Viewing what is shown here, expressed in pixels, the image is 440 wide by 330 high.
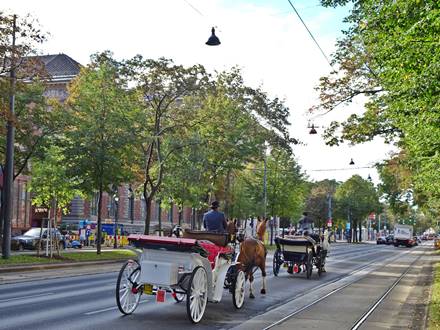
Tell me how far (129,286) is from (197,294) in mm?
1448

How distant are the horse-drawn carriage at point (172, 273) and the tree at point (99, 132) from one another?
19.6 metres

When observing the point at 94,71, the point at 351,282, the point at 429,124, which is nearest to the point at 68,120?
the point at 94,71

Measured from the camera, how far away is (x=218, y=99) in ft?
146

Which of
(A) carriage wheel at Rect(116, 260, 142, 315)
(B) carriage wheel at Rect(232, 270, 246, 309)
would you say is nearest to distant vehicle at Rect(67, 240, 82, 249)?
(B) carriage wheel at Rect(232, 270, 246, 309)

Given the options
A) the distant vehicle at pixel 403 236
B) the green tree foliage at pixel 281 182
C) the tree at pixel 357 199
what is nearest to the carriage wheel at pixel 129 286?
the green tree foliage at pixel 281 182

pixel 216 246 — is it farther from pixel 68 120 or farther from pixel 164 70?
pixel 164 70

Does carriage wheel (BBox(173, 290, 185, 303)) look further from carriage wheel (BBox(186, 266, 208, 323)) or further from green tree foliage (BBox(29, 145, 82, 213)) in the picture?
green tree foliage (BBox(29, 145, 82, 213))

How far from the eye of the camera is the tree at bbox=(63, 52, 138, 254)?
30734 millimetres

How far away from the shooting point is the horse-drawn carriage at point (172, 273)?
11.1 meters

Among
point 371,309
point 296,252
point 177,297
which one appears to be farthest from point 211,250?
point 296,252

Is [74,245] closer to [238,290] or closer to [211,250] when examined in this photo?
[238,290]

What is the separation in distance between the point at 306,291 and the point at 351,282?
437cm

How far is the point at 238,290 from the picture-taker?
13188mm

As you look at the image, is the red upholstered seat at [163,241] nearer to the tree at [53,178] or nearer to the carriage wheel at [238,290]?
the carriage wheel at [238,290]
